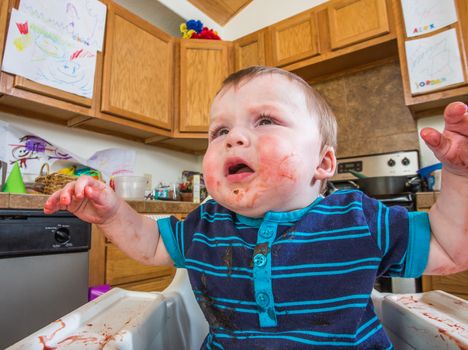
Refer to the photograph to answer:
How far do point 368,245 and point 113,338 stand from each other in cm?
38

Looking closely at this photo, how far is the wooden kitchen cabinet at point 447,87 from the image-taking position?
5.21 ft

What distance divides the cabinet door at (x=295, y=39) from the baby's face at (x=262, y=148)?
1712 millimetres

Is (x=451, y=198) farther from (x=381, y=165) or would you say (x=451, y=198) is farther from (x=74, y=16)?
(x=74, y=16)

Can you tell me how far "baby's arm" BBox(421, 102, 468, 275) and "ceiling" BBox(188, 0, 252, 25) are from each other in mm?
2820

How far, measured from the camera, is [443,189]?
414 mm

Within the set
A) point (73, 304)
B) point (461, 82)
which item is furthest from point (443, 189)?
point (461, 82)

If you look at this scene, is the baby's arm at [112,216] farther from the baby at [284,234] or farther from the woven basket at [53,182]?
the woven basket at [53,182]

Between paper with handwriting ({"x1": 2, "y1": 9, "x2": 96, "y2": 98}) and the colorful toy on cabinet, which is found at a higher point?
the colorful toy on cabinet

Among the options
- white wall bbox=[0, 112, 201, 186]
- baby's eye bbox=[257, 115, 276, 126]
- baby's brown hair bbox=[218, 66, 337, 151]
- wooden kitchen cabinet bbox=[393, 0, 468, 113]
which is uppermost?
wooden kitchen cabinet bbox=[393, 0, 468, 113]

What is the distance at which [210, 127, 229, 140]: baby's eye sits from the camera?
0.57 metres

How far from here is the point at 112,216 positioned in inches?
21.1

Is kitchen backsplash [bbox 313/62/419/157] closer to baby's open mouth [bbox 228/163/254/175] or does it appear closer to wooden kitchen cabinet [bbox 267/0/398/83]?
wooden kitchen cabinet [bbox 267/0/398/83]

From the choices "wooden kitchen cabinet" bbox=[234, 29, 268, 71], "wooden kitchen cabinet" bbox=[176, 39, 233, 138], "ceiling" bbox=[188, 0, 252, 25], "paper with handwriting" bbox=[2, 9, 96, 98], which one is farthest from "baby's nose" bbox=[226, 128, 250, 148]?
"ceiling" bbox=[188, 0, 252, 25]

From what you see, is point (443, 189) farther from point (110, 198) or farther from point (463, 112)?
point (110, 198)
